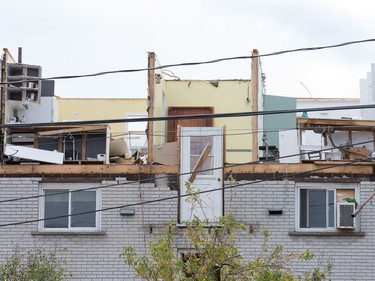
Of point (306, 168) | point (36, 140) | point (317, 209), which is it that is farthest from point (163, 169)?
point (317, 209)

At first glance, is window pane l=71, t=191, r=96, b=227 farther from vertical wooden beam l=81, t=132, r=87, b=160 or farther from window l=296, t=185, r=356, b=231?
window l=296, t=185, r=356, b=231

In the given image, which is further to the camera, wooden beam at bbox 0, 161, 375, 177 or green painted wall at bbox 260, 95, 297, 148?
green painted wall at bbox 260, 95, 297, 148

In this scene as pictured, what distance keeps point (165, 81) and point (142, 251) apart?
31.1 feet

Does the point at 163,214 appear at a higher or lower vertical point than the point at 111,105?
lower

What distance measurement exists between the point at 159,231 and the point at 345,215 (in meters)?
4.32

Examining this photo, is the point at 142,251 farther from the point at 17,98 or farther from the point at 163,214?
the point at 17,98

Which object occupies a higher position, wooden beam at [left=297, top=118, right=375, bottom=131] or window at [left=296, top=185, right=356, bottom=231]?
wooden beam at [left=297, top=118, right=375, bottom=131]

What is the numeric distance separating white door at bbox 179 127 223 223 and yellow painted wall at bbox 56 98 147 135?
11.8 metres

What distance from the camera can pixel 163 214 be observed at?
29125mm

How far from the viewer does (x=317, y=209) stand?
2928 cm

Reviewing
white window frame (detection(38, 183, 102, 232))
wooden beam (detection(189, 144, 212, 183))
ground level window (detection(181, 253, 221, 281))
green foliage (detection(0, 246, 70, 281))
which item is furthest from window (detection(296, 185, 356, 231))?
ground level window (detection(181, 253, 221, 281))

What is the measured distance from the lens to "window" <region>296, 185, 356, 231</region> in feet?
95.9

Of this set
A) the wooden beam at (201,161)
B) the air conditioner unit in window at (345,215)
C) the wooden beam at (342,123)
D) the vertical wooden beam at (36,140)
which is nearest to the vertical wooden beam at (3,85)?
the vertical wooden beam at (36,140)

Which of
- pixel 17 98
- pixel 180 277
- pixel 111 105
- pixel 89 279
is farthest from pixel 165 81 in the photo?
pixel 180 277
